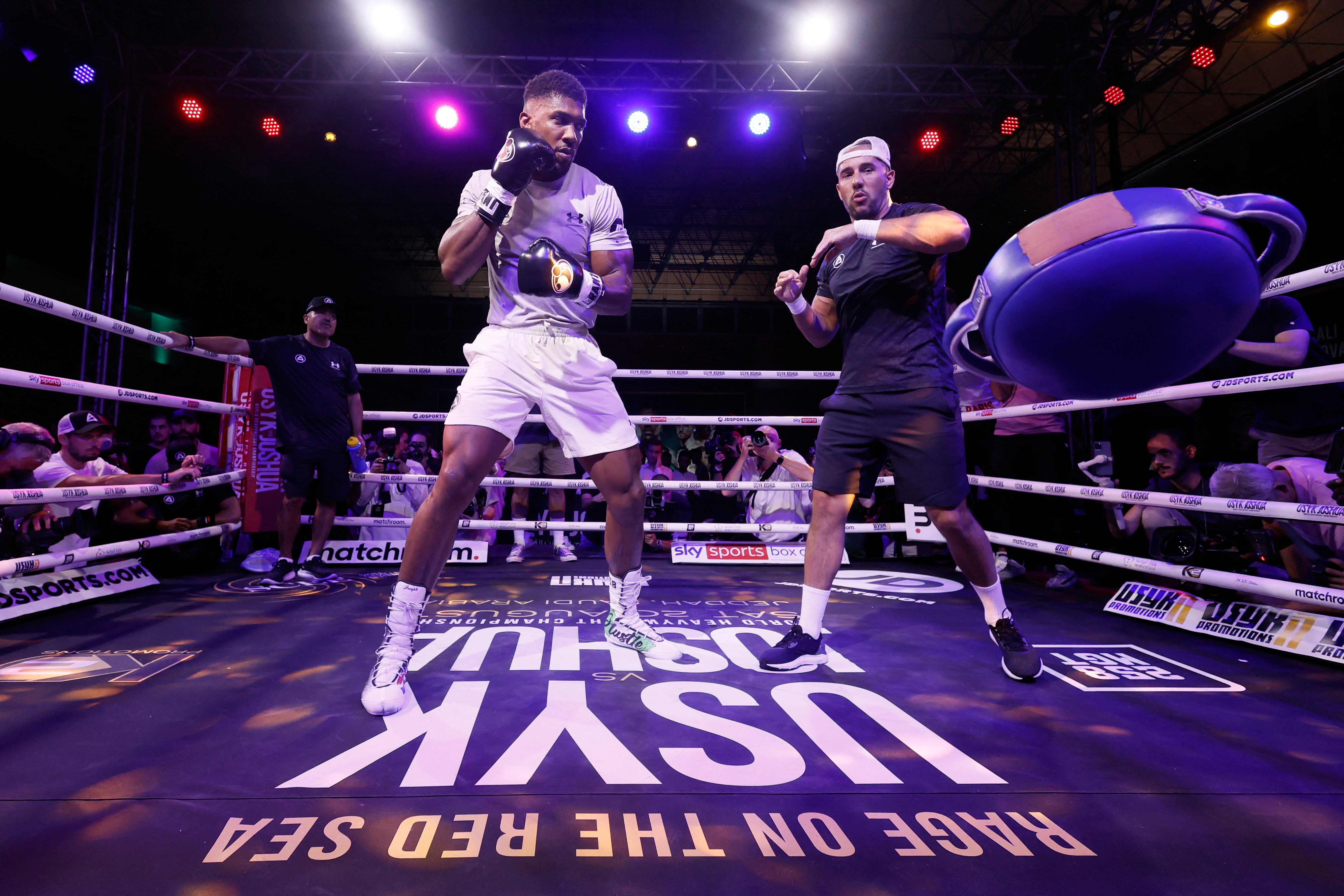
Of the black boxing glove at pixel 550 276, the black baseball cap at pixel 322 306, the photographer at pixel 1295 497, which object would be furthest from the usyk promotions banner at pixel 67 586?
the photographer at pixel 1295 497

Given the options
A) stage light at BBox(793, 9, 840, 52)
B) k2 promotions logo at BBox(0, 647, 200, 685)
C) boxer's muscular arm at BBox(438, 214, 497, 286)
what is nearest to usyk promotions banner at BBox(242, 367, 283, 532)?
k2 promotions logo at BBox(0, 647, 200, 685)

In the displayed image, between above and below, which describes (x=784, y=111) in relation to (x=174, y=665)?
above

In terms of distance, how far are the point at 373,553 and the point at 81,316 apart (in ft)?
6.30

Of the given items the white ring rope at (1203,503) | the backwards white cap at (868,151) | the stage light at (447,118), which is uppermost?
the stage light at (447,118)

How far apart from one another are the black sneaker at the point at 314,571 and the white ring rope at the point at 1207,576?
3.59m

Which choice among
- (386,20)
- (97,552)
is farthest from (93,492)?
(386,20)

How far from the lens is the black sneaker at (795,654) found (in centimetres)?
193

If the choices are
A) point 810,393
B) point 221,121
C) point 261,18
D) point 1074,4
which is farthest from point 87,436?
point 810,393

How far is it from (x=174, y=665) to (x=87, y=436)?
2.43 meters

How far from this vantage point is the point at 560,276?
71.4 inches

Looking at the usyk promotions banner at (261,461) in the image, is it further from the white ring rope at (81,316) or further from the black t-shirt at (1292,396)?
the black t-shirt at (1292,396)

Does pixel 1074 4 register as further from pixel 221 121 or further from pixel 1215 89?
pixel 221 121

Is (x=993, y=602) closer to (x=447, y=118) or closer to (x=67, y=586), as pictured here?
(x=67, y=586)

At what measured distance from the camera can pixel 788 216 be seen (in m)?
14.1
